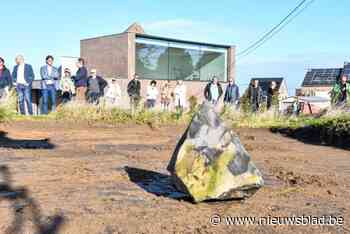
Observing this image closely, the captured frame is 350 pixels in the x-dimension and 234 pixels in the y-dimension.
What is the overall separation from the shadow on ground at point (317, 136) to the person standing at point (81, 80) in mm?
5785

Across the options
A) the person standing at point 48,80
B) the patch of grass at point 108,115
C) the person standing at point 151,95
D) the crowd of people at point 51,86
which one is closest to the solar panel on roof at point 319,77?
the person standing at point 151,95

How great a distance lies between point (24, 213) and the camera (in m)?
4.88

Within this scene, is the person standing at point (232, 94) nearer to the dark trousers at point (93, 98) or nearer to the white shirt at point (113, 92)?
the white shirt at point (113, 92)

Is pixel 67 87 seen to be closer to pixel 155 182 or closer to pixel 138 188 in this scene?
pixel 155 182

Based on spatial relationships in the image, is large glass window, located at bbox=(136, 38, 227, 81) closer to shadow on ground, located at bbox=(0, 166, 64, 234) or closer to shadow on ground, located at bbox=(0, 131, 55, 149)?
shadow on ground, located at bbox=(0, 131, 55, 149)

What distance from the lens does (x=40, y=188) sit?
19.6 ft

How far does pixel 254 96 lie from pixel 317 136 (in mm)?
4192

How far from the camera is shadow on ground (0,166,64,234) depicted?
14.5 feet

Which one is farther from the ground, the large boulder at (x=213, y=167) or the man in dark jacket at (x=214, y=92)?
the man in dark jacket at (x=214, y=92)

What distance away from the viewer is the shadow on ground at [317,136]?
11820 mm

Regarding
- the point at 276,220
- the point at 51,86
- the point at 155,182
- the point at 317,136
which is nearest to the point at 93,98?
the point at 51,86

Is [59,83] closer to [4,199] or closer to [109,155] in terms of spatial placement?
[109,155]

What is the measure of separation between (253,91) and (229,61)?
7.72m

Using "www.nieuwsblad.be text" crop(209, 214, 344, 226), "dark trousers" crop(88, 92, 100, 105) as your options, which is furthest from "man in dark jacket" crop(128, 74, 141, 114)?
"www.nieuwsblad.be text" crop(209, 214, 344, 226)
